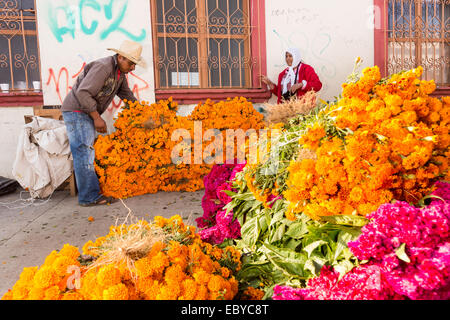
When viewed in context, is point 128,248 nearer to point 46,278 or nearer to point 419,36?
point 46,278

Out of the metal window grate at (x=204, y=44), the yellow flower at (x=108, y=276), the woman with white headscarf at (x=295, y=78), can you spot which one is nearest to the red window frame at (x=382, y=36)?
the woman with white headscarf at (x=295, y=78)

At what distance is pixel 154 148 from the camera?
446 cm

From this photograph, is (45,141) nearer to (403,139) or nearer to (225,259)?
(225,259)

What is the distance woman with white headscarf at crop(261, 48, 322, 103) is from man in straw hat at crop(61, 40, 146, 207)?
2.34m

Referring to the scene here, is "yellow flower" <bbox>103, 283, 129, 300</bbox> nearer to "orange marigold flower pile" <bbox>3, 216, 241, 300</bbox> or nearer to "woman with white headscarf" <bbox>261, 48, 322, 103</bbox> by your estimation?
"orange marigold flower pile" <bbox>3, 216, 241, 300</bbox>

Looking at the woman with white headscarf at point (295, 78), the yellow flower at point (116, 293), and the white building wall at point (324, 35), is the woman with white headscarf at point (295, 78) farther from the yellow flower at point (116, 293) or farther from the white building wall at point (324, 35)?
the yellow flower at point (116, 293)

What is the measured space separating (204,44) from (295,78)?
62.0 inches

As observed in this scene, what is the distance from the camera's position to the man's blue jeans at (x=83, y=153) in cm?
404

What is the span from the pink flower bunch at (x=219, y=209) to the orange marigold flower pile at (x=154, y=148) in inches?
74.0

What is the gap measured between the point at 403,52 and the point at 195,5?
12.4ft

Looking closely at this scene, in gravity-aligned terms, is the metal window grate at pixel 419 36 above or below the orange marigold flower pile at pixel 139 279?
above

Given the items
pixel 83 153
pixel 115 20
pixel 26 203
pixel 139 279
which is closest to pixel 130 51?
pixel 83 153

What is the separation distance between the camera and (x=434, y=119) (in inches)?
65.5
